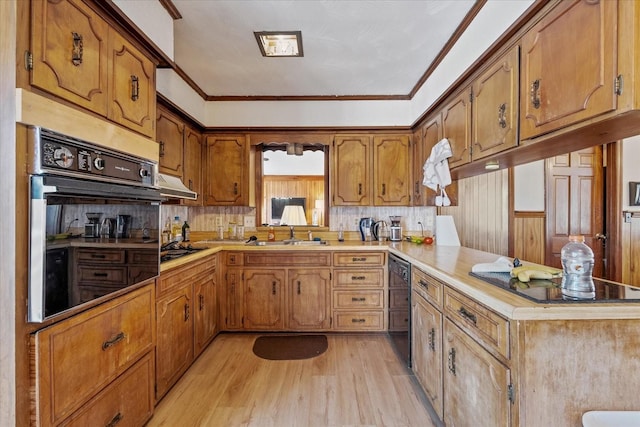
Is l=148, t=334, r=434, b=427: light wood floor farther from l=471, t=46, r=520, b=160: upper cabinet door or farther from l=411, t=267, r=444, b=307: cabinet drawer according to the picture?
l=471, t=46, r=520, b=160: upper cabinet door

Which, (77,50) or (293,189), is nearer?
(77,50)

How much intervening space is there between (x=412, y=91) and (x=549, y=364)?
2.90m

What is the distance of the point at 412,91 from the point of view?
10.7ft

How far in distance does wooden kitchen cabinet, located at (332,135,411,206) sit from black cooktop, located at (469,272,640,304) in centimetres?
197

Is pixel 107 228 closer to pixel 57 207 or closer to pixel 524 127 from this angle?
pixel 57 207

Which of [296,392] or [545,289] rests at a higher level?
[545,289]

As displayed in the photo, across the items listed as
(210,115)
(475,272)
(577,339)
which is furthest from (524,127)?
(210,115)

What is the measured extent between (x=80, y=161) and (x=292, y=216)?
104 inches

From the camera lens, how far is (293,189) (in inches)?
147

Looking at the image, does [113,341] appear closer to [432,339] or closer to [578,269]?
[432,339]

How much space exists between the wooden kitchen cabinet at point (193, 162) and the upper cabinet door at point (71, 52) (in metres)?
1.68

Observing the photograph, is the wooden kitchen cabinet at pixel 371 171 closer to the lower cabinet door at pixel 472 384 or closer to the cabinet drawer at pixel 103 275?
the lower cabinet door at pixel 472 384

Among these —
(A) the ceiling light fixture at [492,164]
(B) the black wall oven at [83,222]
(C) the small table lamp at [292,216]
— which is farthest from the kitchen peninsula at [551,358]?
(C) the small table lamp at [292,216]

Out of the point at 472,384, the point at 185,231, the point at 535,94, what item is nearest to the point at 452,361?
the point at 472,384
